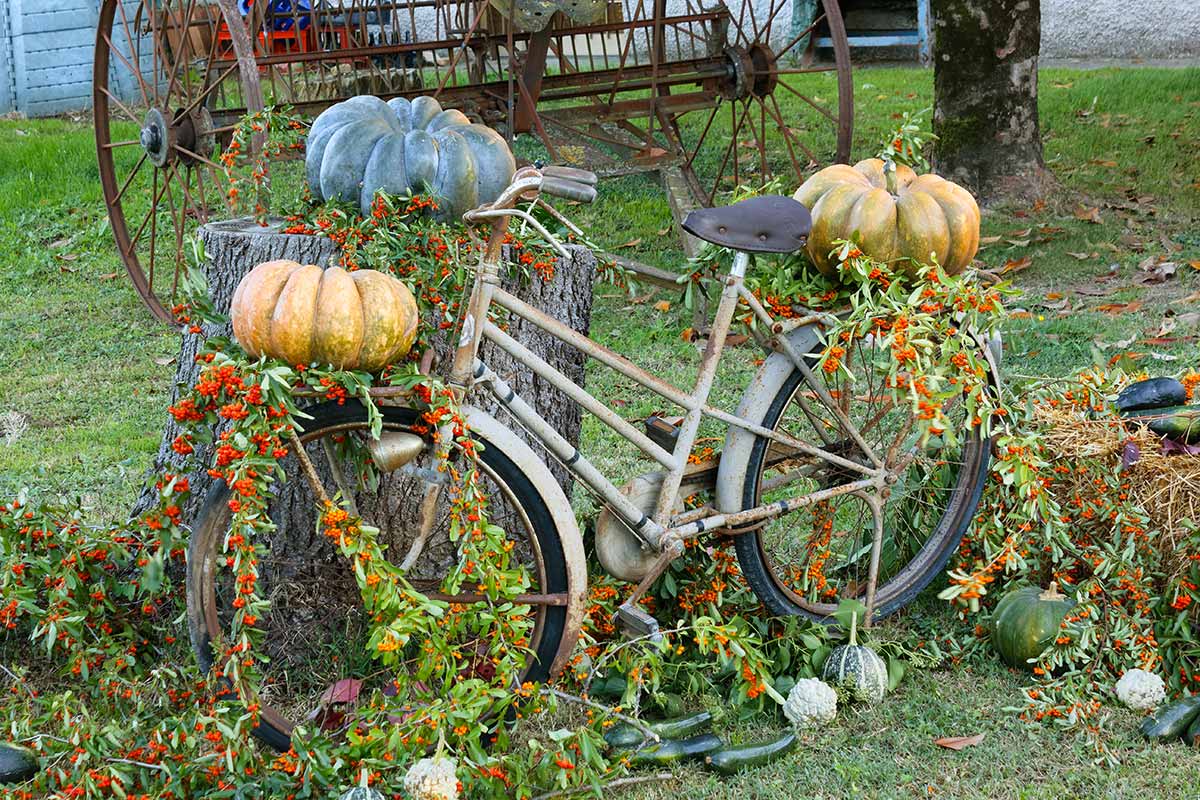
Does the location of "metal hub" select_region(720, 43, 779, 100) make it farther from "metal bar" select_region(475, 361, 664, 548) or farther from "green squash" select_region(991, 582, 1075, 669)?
"metal bar" select_region(475, 361, 664, 548)

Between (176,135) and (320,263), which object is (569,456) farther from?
(176,135)

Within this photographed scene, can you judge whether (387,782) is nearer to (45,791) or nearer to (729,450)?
(45,791)

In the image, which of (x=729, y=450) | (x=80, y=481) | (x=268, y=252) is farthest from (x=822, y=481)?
(x=80, y=481)

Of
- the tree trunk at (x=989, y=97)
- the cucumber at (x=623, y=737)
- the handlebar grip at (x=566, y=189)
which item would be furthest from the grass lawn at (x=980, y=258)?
the handlebar grip at (x=566, y=189)

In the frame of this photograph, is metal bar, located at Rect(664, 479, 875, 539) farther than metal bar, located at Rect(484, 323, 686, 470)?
Yes

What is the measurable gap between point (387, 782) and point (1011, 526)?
77.2 inches

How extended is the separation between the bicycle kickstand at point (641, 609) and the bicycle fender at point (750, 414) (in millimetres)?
192

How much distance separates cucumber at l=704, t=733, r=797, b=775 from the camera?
2.95 m

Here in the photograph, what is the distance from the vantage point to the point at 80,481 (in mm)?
4559

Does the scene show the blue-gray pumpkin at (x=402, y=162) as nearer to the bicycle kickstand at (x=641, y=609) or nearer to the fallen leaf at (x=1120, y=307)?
the bicycle kickstand at (x=641, y=609)

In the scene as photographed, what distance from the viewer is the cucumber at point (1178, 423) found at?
352 cm

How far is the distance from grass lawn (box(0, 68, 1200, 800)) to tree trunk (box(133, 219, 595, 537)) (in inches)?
26.2

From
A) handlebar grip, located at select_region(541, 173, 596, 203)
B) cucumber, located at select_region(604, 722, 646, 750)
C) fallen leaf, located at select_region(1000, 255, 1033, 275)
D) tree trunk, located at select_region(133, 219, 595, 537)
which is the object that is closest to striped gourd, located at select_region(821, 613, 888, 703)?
cucumber, located at select_region(604, 722, 646, 750)

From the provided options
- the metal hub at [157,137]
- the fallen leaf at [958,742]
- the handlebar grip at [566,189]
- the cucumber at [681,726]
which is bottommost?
the fallen leaf at [958,742]
